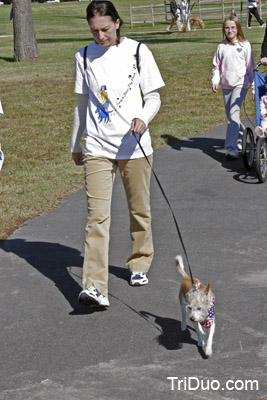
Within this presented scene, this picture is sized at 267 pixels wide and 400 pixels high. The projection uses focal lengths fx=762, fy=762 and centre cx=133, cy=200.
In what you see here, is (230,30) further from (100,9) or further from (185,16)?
(185,16)

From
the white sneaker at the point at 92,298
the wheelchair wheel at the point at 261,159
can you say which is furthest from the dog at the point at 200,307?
the wheelchair wheel at the point at 261,159

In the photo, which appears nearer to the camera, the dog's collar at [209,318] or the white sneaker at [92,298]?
the dog's collar at [209,318]

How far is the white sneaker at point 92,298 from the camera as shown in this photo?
5473 millimetres

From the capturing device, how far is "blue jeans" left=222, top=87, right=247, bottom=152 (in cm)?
1035

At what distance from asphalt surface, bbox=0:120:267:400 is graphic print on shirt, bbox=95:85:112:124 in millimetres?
1422

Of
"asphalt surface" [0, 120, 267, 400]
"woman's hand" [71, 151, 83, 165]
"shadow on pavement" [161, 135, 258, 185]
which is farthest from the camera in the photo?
"shadow on pavement" [161, 135, 258, 185]

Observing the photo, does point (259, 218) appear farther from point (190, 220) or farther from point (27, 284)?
point (27, 284)

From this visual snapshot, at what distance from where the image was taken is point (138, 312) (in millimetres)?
5652

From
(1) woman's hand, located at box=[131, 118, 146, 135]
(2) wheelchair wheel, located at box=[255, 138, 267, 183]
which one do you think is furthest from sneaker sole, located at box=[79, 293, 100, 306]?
(2) wheelchair wheel, located at box=[255, 138, 267, 183]

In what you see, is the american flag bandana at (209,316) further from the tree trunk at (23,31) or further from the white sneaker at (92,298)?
the tree trunk at (23,31)

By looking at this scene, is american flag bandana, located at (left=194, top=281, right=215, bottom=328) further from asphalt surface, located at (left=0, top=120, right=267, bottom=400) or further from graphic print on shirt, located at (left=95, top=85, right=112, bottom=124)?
graphic print on shirt, located at (left=95, top=85, right=112, bottom=124)

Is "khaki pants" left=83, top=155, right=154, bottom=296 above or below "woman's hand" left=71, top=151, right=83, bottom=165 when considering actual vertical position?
below

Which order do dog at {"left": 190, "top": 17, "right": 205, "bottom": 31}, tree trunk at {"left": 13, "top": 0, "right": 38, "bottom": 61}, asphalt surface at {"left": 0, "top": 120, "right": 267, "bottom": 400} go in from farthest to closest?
dog at {"left": 190, "top": 17, "right": 205, "bottom": 31} → tree trunk at {"left": 13, "top": 0, "right": 38, "bottom": 61} → asphalt surface at {"left": 0, "top": 120, "right": 267, "bottom": 400}

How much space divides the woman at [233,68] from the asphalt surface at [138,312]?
64.2 inches
